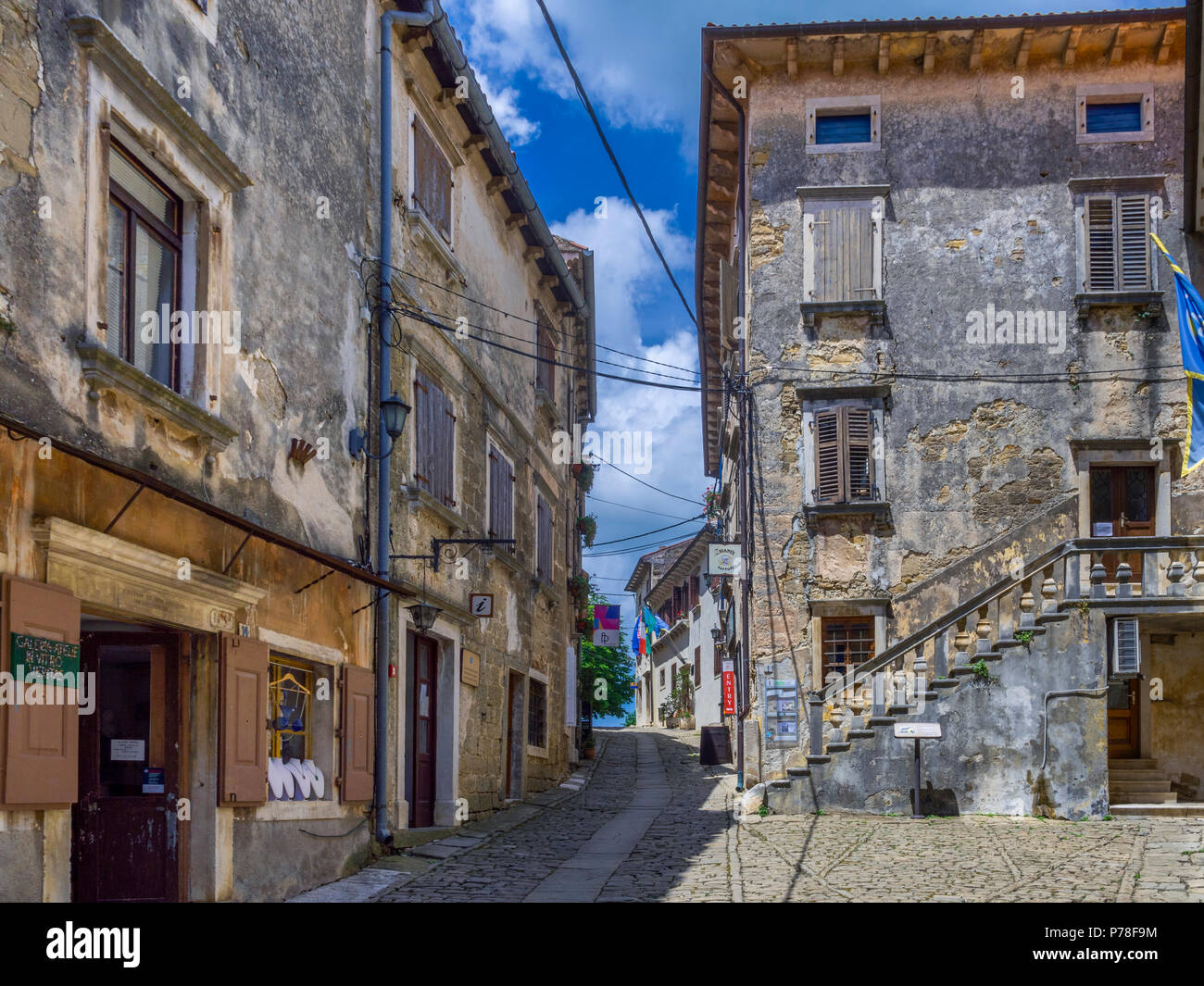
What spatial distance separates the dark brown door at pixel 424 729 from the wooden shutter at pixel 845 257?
8.12 meters

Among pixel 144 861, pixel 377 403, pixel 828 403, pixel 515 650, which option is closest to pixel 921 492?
pixel 828 403

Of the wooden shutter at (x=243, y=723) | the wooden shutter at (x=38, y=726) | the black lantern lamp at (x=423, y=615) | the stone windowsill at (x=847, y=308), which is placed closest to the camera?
the wooden shutter at (x=38, y=726)

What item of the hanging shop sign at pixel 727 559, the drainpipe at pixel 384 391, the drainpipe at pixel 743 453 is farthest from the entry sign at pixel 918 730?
the drainpipe at pixel 384 391

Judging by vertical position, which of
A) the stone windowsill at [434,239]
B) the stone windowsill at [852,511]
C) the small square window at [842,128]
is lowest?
the stone windowsill at [852,511]

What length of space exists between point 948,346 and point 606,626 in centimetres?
1438

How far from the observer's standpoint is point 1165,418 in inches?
747

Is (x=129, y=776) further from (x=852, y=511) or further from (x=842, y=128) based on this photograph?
(x=842, y=128)

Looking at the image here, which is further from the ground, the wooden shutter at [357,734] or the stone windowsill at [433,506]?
the stone windowsill at [433,506]

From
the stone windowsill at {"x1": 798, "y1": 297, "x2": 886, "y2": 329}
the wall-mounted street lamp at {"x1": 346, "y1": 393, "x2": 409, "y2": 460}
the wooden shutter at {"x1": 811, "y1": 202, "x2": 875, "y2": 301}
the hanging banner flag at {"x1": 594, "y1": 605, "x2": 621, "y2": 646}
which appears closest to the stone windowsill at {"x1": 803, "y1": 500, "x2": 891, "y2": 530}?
the stone windowsill at {"x1": 798, "y1": 297, "x2": 886, "y2": 329}

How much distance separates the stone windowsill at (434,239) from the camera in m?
14.4

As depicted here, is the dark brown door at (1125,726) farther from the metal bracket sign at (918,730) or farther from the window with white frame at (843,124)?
the window with white frame at (843,124)

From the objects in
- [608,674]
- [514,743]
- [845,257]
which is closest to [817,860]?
[514,743]

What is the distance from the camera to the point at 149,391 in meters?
8.52

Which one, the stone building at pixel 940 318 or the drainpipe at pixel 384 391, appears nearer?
the drainpipe at pixel 384 391
